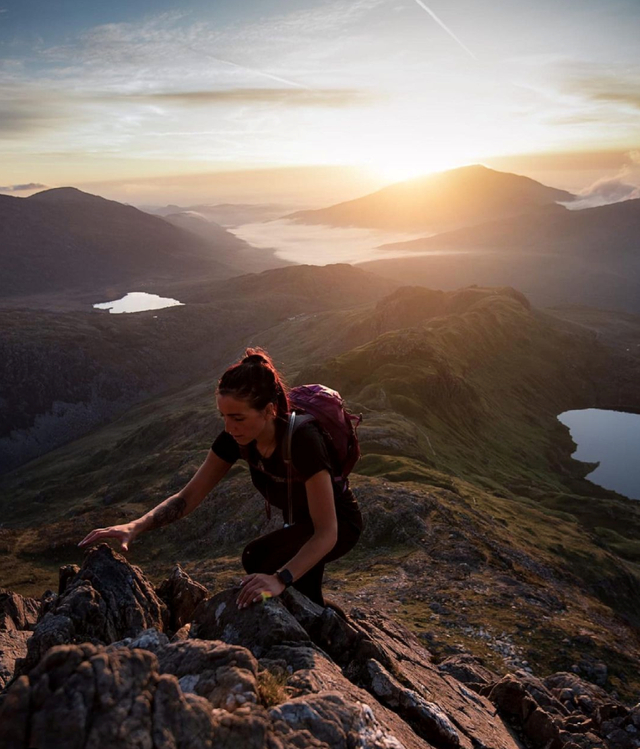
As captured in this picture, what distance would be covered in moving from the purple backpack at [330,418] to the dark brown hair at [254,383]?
1.58 ft

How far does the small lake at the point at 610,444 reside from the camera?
120500mm

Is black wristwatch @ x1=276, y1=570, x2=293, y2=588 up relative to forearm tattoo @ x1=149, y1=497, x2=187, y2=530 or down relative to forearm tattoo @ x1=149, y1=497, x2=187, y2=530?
down

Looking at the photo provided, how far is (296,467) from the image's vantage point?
863 centimetres

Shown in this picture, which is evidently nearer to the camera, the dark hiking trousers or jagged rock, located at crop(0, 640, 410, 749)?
jagged rock, located at crop(0, 640, 410, 749)

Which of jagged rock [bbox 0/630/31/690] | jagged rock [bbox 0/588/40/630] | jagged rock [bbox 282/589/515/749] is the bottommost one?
jagged rock [bbox 0/588/40/630]

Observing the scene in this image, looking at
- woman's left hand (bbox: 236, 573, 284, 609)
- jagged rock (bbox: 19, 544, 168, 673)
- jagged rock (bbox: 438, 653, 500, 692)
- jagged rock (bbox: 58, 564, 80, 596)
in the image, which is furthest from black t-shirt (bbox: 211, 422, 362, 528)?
jagged rock (bbox: 438, 653, 500, 692)

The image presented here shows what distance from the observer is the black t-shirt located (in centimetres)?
855

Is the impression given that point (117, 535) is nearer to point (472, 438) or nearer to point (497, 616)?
point (497, 616)

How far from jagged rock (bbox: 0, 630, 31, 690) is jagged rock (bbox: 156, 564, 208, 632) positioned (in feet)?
12.6

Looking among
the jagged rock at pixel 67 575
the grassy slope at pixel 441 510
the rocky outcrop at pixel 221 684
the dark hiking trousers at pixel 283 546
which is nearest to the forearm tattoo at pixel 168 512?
the dark hiking trousers at pixel 283 546

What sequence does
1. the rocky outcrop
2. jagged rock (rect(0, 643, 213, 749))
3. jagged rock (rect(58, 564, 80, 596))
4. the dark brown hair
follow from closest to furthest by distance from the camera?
jagged rock (rect(0, 643, 213, 749)) → the rocky outcrop → the dark brown hair → jagged rock (rect(58, 564, 80, 596))

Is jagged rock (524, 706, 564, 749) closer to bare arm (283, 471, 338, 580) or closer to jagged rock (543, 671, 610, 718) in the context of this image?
jagged rock (543, 671, 610, 718)

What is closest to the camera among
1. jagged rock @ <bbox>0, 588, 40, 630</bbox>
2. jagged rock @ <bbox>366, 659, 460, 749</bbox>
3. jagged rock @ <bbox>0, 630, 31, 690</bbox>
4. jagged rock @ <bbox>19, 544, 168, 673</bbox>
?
jagged rock @ <bbox>366, 659, 460, 749</bbox>

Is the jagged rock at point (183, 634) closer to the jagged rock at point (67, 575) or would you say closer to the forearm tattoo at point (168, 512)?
the forearm tattoo at point (168, 512)
